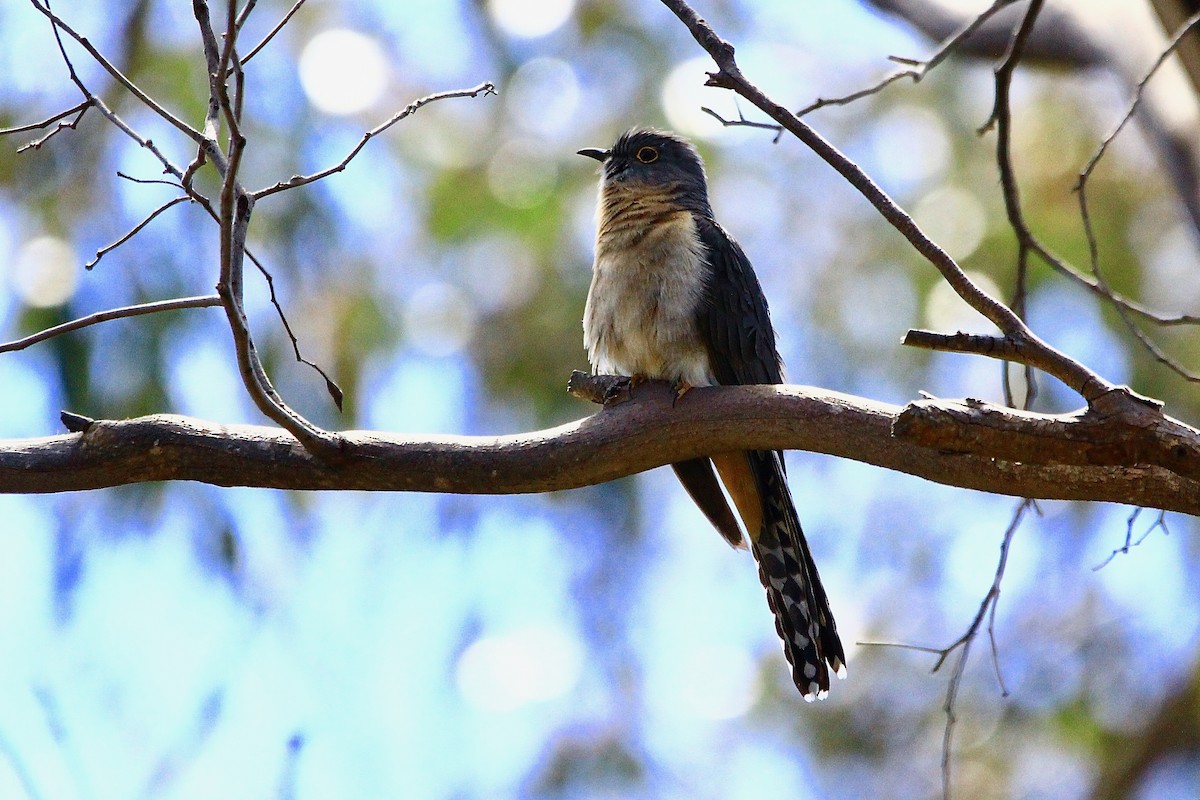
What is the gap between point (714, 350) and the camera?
433cm

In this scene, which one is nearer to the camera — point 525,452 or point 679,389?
point 525,452

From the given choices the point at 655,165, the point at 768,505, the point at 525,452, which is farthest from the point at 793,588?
the point at 655,165

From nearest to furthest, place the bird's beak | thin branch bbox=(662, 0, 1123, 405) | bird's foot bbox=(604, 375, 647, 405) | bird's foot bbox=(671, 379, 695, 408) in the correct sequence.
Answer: thin branch bbox=(662, 0, 1123, 405) < bird's foot bbox=(671, 379, 695, 408) < bird's foot bbox=(604, 375, 647, 405) < the bird's beak

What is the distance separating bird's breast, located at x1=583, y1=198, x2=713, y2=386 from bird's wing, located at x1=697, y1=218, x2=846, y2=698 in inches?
3.2

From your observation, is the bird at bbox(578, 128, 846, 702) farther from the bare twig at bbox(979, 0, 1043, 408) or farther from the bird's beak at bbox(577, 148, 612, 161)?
the bare twig at bbox(979, 0, 1043, 408)

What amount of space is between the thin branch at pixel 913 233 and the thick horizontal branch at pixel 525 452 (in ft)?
0.95

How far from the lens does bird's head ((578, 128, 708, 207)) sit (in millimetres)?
5125

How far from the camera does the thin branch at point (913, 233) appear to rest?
8.80 ft

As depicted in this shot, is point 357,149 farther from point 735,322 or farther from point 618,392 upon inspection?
point 735,322

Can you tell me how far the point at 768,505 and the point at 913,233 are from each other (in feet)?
5.32

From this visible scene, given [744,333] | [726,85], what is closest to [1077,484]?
[726,85]

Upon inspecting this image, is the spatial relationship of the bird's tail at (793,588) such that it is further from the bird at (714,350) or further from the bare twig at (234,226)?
the bare twig at (234,226)

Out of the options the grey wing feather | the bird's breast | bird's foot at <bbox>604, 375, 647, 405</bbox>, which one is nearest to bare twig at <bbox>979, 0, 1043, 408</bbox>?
the grey wing feather

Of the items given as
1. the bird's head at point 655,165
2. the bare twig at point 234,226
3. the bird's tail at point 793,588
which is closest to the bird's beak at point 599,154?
the bird's head at point 655,165
